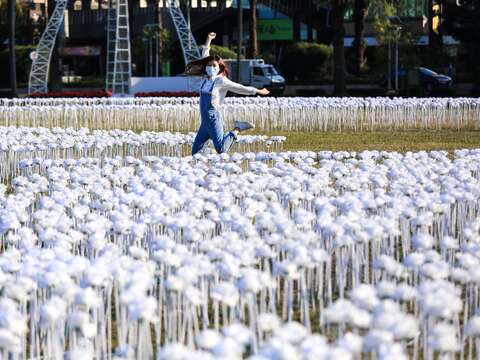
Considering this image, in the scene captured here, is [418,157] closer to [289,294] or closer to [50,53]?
[289,294]

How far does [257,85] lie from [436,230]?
51.4 metres

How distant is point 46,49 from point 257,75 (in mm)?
13990

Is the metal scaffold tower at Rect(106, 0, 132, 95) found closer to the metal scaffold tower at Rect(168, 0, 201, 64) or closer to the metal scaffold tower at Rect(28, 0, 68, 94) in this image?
the metal scaffold tower at Rect(168, 0, 201, 64)

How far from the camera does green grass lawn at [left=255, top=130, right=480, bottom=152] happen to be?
27078 mm

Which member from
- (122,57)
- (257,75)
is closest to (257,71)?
(257,75)

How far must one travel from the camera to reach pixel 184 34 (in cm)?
5281

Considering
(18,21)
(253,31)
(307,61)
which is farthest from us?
(18,21)

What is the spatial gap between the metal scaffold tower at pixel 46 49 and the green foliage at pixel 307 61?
20.9 meters

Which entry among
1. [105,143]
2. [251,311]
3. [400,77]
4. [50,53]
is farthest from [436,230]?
[400,77]

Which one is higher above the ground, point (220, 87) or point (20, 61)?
point (220, 87)

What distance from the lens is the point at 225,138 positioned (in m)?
21.0

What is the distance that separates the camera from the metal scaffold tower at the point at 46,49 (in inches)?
2110

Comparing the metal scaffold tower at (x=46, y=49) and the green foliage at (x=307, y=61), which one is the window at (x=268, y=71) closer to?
the green foliage at (x=307, y=61)

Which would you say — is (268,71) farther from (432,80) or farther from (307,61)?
(432,80)
